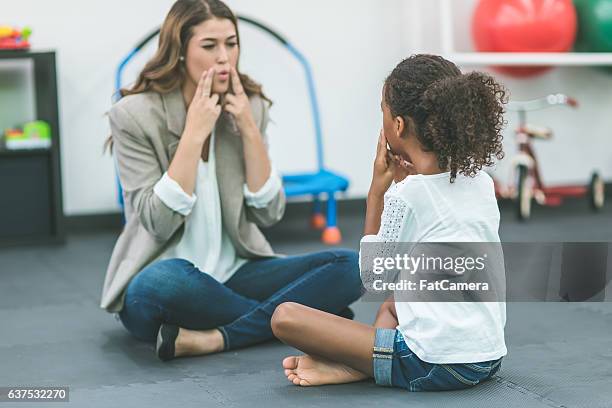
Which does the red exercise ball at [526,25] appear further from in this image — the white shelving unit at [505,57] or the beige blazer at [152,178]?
the beige blazer at [152,178]

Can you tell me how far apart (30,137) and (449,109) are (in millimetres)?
2815

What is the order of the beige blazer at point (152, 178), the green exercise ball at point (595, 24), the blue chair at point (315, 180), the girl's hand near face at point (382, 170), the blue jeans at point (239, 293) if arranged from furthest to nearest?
the green exercise ball at point (595, 24), the blue chair at point (315, 180), the beige blazer at point (152, 178), the blue jeans at point (239, 293), the girl's hand near face at point (382, 170)

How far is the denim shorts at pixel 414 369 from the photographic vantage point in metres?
2.27

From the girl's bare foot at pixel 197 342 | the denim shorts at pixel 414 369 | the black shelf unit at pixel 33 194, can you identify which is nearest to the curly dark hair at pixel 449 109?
the denim shorts at pixel 414 369

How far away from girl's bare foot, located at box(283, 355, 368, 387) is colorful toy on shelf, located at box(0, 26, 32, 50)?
2.59 metres

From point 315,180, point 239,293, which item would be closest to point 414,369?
point 239,293

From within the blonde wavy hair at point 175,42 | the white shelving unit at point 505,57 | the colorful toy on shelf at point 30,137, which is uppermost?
the blonde wavy hair at point 175,42

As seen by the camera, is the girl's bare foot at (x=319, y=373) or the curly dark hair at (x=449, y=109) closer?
the curly dark hair at (x=449, y=109)

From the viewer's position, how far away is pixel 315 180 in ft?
15.2

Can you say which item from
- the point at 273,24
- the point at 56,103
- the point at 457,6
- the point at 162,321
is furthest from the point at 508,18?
the point at 162,321

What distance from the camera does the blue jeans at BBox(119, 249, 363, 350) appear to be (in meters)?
2.65

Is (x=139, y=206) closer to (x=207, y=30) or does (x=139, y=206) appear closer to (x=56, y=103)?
(x=207, y=30)

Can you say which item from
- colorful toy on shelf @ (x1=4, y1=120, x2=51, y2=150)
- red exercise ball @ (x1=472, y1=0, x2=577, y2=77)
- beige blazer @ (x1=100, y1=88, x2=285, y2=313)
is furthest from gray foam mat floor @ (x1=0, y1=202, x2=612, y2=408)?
red exercise ball @ (x1=472, y1=0, x2=577, y2=77)

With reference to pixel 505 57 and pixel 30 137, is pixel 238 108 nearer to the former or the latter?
pixel 30 137
